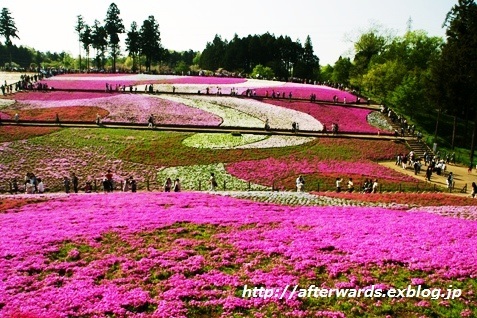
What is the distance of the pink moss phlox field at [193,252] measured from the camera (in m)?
12.2

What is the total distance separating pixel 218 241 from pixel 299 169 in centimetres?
2431

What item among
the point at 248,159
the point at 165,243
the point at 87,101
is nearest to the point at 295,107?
the point at 248,159

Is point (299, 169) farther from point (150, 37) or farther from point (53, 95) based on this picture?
point (150, 37)

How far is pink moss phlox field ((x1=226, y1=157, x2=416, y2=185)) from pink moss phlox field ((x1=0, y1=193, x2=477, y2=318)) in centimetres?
1542

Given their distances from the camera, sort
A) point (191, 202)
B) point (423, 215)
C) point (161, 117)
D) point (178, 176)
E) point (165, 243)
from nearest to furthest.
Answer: point (165, 243) < point (423, 215) < point (191, 202) < point (178, 176) < point (161, 117)

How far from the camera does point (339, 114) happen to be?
62062 millimetres

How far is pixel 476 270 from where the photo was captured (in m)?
13.8

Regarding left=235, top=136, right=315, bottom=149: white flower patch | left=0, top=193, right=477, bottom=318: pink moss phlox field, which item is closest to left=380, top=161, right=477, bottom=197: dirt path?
left=235, top=136, right=315, bottom=149: white flower patch

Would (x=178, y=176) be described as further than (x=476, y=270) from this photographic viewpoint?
Yes

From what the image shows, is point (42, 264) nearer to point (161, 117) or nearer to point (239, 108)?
point (161, 117)

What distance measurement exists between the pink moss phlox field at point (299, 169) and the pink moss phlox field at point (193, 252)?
15415mm

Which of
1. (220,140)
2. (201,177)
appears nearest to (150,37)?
(220,140)

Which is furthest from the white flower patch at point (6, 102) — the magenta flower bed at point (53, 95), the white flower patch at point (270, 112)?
the white flower patch at point (270, 112)

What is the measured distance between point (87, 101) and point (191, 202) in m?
42.9
